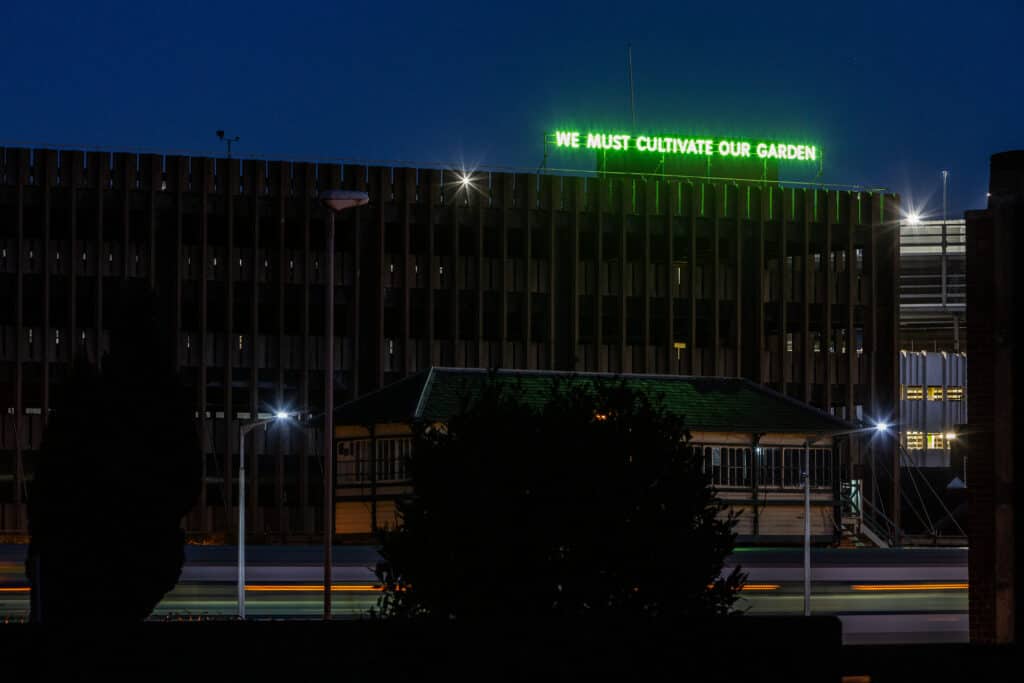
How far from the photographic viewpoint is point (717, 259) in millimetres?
89125

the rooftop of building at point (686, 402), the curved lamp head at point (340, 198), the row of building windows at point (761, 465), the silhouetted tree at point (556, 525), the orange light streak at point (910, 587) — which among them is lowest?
the orange light streak at point (910, 587)

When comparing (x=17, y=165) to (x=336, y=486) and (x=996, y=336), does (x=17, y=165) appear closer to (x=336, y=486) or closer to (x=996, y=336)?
(x=336, y=486)

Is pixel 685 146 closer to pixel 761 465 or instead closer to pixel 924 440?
pixel 761 465

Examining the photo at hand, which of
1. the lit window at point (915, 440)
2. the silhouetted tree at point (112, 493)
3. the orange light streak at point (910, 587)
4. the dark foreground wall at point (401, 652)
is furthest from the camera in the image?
the lit window at point (915, 440)

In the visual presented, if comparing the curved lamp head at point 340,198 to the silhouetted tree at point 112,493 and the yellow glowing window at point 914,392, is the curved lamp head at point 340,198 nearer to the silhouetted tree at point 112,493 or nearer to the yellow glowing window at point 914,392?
the silhouetted tree at point 112,493

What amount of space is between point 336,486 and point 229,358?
1123cm

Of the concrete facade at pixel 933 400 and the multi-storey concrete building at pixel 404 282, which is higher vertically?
the multi-storey concrete building at pixel 404 282

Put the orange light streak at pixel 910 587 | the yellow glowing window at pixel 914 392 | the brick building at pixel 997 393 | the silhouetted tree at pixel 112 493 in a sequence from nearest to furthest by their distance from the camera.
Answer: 1. the brick building at pixel 997 393
2. the silhouetted tree at pixel 112 493
3. the orange light streak at pixel 910 587
4. the yellow glowing window at pixel 914 392

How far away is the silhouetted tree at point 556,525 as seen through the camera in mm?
20531

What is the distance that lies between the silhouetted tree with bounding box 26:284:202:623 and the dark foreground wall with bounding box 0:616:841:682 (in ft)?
40.3

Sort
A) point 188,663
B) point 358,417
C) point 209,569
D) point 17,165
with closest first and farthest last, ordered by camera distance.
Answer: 1. point 188,663
2. point 209,569
3. point 358,417
4. point 17,165

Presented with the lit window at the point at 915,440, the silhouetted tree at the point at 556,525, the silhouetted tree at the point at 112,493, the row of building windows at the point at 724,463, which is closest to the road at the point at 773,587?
the silhouetted tree at the point at 112,493

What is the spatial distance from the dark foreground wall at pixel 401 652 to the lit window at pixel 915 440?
313ft

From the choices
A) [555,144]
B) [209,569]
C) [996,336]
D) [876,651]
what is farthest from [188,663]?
[555,144]
